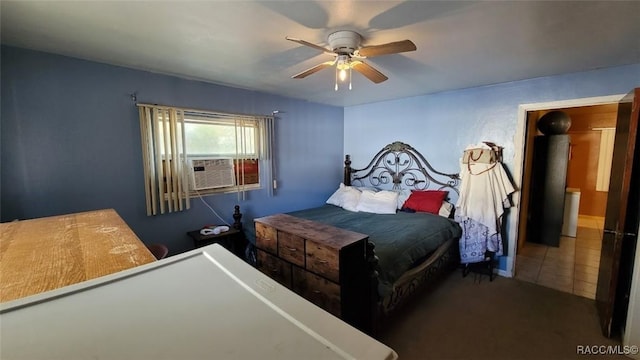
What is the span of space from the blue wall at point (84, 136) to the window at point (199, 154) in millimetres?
100


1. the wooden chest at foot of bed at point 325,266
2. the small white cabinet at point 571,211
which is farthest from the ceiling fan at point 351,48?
the small white cabinet at point 571,211

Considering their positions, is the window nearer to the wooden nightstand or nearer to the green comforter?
the wooden nightstand

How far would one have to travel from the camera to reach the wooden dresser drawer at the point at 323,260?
1765 mm

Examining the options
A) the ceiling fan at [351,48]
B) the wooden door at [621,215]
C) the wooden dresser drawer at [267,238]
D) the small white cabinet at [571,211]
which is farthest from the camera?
the small white cabinet at [571,211]

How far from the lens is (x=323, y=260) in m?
1.83

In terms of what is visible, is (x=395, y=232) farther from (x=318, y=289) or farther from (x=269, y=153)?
(x=269, y=153)

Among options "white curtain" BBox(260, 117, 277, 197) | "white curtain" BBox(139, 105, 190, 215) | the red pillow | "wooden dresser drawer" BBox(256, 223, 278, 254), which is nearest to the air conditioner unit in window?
"white curtain" BBox(139, 105, 190, 215)

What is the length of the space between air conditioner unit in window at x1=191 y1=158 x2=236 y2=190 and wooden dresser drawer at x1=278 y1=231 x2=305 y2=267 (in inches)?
56.0

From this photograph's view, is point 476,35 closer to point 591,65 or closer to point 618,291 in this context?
point 591,65

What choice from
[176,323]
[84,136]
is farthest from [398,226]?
[84,136]

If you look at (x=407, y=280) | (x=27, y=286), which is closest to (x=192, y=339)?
(x=27, y=286)

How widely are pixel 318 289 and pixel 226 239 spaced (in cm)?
156

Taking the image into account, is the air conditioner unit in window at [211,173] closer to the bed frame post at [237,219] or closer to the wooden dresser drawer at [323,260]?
the bed frame post at [237,219]

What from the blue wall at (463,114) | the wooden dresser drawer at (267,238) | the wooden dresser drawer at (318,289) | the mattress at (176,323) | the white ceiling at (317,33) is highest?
the white ceiling at (317,33)
